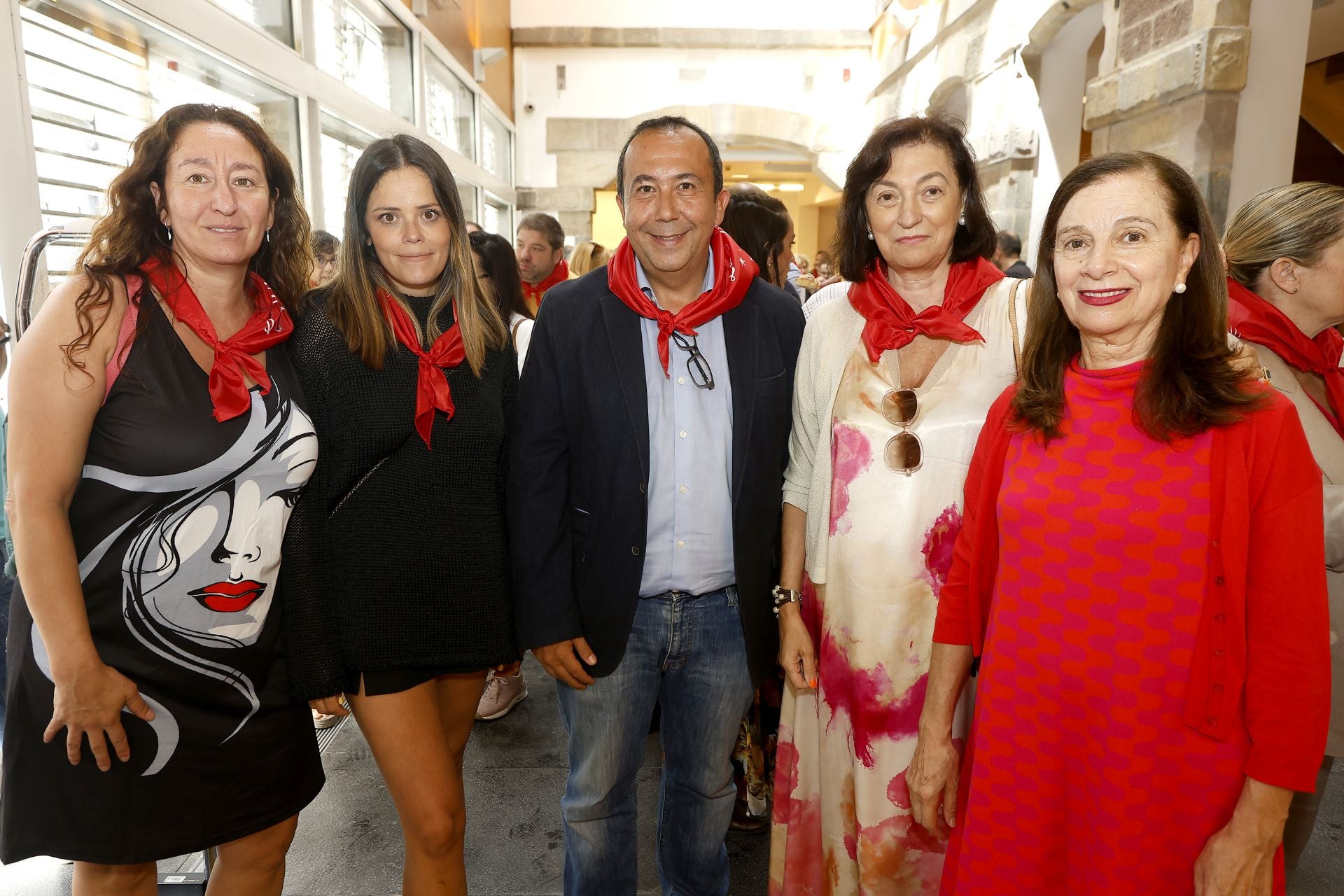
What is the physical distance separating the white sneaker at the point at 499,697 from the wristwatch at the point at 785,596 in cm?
188

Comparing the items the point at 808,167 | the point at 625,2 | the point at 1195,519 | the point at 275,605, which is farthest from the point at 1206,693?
the point at 808,167

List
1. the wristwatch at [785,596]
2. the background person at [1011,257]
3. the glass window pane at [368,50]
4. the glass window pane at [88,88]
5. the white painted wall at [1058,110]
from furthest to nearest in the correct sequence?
1. the white painted wall at [1058,110]
2. the glass window pane at [368,50]
3. the background person at [1011,257]
4. the glass window pane at [88,88]
5. the wristwatch at [785,596]

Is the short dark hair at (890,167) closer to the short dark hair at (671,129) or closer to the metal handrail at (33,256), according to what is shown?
the short dark hair at (671,129)

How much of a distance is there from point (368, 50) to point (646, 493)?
6250mm

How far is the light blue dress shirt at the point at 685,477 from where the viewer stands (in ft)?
6.11

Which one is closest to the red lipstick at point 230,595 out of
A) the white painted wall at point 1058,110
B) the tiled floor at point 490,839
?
the tiled floor at point 490,839

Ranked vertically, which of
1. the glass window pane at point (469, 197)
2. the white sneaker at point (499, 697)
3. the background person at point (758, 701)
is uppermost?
the glass window pane at point (469, 197)

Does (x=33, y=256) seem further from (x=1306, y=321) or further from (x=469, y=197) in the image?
(x=469, y=197)

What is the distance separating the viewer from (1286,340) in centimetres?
187

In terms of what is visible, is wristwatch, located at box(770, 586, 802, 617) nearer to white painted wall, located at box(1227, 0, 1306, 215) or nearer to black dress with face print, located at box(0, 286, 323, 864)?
black dress with face print, located at box(0, 286, 323, 864)

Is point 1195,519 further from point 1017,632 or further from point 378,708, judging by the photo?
point 378,708

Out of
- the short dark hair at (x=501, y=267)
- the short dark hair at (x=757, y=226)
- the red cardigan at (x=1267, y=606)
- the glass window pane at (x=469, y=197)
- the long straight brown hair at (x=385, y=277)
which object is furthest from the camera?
the glass window pane at (x=469, y=197)

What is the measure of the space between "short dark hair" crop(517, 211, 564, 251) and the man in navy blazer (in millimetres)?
2766

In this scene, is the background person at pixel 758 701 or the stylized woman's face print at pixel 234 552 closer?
the stylized woman's face print at pixel 234 552
